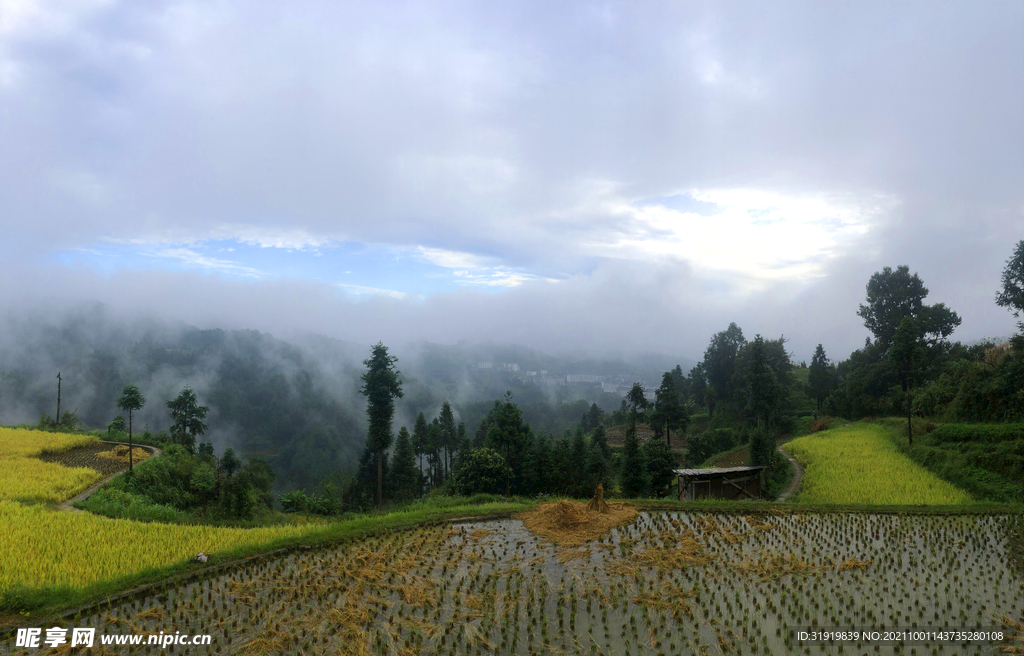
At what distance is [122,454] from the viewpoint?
27734 mm

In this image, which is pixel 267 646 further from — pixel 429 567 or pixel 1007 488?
pixel 1007 488

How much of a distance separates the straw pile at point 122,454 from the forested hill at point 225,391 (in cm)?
4557

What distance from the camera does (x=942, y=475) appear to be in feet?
62.8

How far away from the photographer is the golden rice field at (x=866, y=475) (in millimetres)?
16922

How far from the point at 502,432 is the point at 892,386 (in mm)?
32374

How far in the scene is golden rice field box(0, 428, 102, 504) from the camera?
59.3 ft

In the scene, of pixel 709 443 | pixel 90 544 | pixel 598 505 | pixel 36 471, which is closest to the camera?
pixel 90 544

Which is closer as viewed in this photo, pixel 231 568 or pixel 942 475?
pixel 231 568

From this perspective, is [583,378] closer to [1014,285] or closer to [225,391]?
[225,391]

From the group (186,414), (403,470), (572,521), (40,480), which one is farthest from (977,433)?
(186,414)

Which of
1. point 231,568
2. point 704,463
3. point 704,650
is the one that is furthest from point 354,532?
point 704,463

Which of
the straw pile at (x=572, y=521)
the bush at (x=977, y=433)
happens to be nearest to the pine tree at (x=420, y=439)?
the straw pile at (x=572, y=521)

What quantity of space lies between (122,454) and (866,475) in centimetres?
3861

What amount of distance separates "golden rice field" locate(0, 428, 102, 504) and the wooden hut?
965 inches
